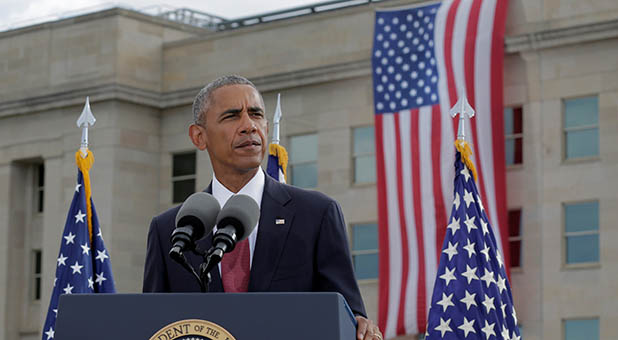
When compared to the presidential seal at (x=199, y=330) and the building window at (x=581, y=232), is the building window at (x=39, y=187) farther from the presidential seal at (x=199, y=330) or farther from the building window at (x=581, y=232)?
the presidential seal at (x=199, y=330)

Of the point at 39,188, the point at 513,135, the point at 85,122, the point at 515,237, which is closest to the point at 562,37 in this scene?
the point at 513,135

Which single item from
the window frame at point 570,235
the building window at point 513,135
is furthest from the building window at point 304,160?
the window frame at point 570,235

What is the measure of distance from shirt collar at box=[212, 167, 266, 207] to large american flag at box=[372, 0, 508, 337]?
28382 mm

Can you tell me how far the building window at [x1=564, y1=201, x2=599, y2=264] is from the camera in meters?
34.0

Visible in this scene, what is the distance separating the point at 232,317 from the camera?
13.9 ft

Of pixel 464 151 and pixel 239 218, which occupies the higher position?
pixel 464 151

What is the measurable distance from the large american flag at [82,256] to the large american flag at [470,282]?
4.10 meters

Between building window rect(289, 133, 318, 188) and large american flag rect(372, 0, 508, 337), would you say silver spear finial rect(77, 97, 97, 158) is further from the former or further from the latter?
→ building window rect(289, 133, 318, 188)

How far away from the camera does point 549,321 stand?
112 feet

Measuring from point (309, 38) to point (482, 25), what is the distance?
22.6 ft

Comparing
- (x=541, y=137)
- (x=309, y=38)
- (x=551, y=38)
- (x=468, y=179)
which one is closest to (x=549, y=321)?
(x=541, y=137)

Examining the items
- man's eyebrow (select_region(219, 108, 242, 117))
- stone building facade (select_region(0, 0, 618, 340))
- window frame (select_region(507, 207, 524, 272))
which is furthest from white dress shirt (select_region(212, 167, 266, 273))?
window frame (select_region(507, 207, 524, 272))

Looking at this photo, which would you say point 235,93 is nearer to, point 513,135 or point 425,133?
point 425,133

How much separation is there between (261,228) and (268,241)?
56mm
